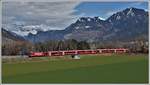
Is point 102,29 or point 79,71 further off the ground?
point 102,29

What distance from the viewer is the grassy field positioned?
4883mm

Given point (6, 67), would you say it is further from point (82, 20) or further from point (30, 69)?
point (82, 20)

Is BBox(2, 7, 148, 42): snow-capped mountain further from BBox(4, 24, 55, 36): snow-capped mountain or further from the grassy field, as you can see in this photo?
the grassy field

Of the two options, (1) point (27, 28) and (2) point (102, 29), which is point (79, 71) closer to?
(2) point (102, 29)

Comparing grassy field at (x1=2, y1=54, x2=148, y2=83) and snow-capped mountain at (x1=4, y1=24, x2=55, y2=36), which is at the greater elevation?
snow-capped mountain at (x1=4, y1=24, x2=55, y2=36)

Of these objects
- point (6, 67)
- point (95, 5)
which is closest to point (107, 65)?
point (95, 5)

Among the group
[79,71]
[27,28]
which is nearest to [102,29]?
[79,71]

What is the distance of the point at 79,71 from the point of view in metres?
4.97

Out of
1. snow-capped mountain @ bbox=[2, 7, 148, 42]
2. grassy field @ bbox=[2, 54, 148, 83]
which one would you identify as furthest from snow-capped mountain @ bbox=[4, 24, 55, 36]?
grassy field @ bbox=[2, 54, 148, 83]

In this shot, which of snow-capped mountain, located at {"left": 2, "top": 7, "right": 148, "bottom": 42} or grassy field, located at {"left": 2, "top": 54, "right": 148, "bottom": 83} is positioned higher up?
snow-capped mountain, located at {"left": 2, "top": 7, "right": 148, "bottom": 42}

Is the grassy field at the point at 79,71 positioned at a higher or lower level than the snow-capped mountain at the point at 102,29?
lower

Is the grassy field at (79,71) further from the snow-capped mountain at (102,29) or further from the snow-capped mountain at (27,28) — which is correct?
the snow-capped mountain at (27,28)

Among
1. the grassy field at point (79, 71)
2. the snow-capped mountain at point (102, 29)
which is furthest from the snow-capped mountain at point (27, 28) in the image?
the grassy field at point (79, 71)

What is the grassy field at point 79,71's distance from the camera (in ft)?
16.0
